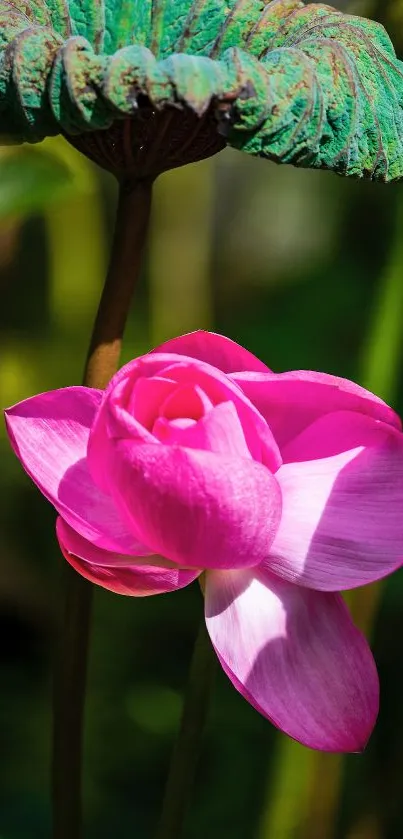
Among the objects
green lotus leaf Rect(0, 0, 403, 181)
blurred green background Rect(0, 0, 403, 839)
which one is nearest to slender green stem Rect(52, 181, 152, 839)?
green lotus leaf Rect(0, 0, 403, 181)

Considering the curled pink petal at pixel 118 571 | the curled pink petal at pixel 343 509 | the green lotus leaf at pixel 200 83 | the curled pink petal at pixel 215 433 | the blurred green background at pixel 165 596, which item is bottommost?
the blurred green background at pixel 165 596

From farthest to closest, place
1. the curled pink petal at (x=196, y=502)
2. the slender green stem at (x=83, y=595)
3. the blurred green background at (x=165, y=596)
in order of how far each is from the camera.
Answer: the blurred green background at (x=165, y=596) < the slender green stem at (x=83, y=595) < the curled pink petal at (x=196, y=502)

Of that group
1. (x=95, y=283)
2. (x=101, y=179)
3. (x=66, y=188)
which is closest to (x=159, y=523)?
(x=66, y=188)

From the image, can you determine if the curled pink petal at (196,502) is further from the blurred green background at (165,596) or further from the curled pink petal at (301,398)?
the blurred green background at (165,596)

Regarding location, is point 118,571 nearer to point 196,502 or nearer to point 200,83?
point 196,502

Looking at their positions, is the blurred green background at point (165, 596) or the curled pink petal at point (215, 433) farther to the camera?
the blurred green background at point (165, 596)

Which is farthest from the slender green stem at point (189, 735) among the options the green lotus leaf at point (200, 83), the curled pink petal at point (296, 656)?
the green lotus leaf at point (200, 83)

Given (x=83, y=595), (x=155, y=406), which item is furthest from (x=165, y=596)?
(x=155, y=406)
